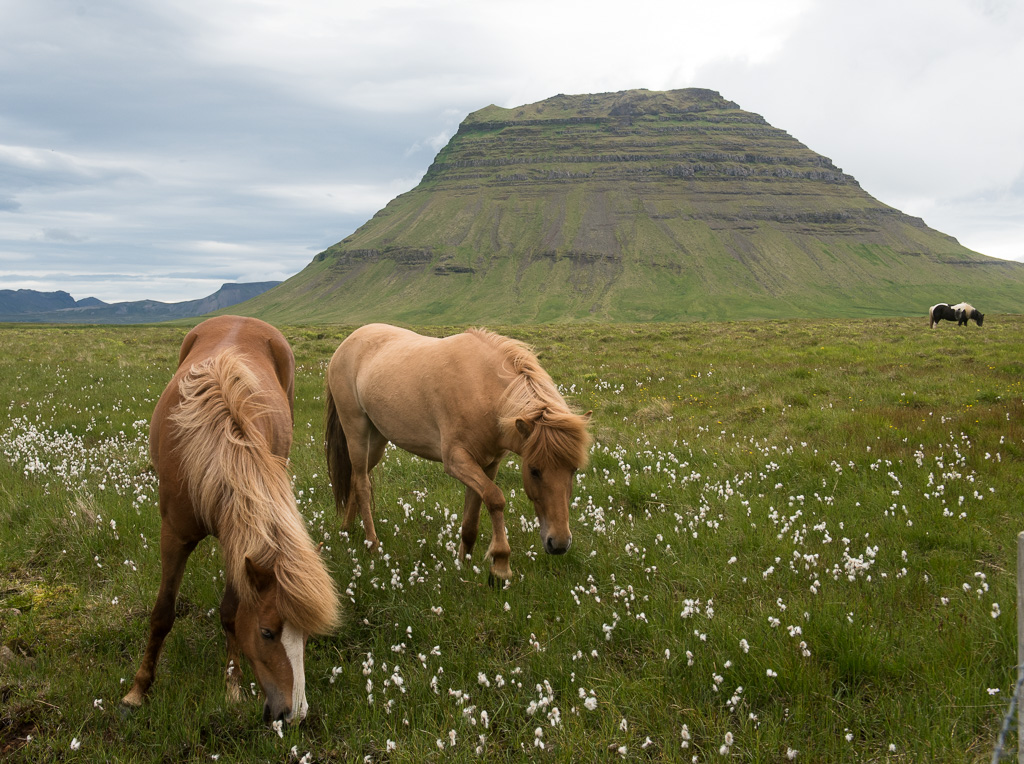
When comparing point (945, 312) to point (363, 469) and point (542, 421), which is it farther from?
point (542, 421)

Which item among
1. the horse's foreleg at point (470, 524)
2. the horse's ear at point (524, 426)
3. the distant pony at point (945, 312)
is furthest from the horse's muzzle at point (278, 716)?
the distant pony at point (945, 312)

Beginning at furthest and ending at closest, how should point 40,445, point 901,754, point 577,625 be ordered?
point 40,445 → point 577,625 → point 901,754

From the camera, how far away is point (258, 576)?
3.51m

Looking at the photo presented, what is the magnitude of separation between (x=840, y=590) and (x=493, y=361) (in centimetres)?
381

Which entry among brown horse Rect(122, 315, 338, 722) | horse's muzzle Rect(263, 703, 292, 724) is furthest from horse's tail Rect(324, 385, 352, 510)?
horse's muzzle Rect(263, 703, 292, 724)

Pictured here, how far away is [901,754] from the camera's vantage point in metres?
3.09

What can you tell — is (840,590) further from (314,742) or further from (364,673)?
(314,742)

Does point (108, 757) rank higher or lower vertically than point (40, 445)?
lower

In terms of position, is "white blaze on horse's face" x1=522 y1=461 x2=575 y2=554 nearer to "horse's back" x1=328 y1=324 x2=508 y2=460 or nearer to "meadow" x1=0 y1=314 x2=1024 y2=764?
"meadow" x1=0 y1=314 x2=1024 y2=764

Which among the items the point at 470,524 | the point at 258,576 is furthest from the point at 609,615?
the point at 258,576

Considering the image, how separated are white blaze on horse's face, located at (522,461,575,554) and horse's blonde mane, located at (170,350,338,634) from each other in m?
2.04

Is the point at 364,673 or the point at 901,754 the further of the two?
the point at 364,673

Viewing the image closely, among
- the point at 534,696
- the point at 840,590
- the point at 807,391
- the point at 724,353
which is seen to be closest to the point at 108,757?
the point at 534,696

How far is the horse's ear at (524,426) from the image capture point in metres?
5.25
